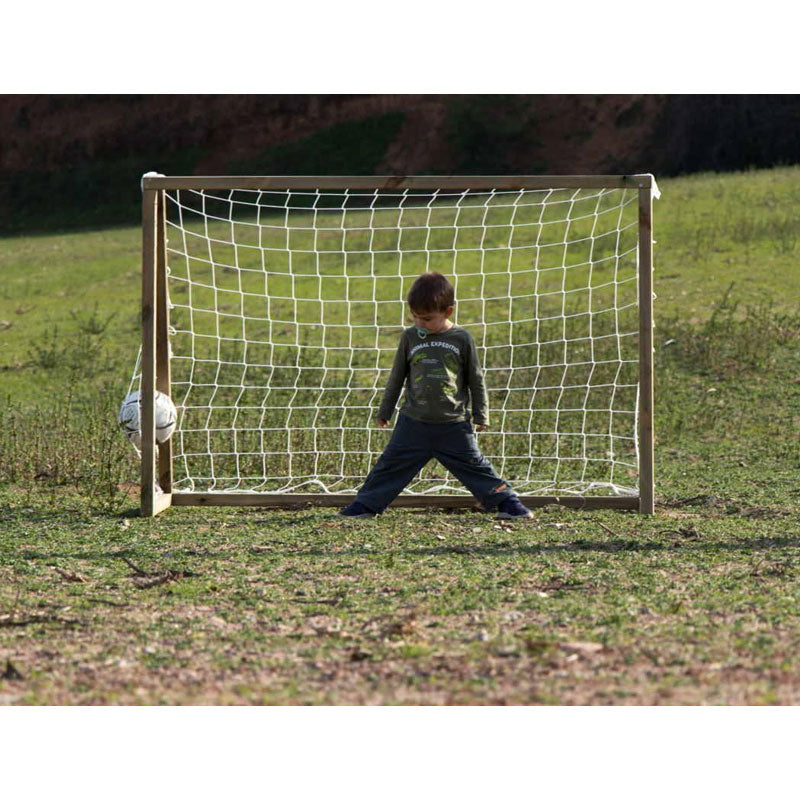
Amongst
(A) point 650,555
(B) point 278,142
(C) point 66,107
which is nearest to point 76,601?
(A) point 650,555

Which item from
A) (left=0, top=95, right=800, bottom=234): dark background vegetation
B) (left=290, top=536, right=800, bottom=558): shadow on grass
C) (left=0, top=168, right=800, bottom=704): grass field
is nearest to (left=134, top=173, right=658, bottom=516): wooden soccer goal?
(left=0, top=168, right=800, bottom=704): grass field

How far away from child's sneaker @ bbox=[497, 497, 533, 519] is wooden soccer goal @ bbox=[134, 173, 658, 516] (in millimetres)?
396

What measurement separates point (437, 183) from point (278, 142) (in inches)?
1110

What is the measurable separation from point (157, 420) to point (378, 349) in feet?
5.46

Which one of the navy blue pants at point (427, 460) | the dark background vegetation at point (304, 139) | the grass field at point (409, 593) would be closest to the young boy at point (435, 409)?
the navy blue pants at point (427, 460)

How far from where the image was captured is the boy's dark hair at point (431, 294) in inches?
265

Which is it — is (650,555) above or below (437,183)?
below

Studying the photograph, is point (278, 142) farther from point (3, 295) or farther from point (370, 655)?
point (370, 655)

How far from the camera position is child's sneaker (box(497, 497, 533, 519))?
7.05 m

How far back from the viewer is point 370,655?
4137 millimetres

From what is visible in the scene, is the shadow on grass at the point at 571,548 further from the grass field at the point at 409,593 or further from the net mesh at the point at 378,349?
the net mesh at the point at 378,349

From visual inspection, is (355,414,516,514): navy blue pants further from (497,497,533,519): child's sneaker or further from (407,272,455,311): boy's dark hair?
(407,272,455,311): boy's dark hair

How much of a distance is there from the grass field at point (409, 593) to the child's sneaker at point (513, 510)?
0.35 ft

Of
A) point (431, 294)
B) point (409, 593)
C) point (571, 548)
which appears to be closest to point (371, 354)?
point (431, 294)
